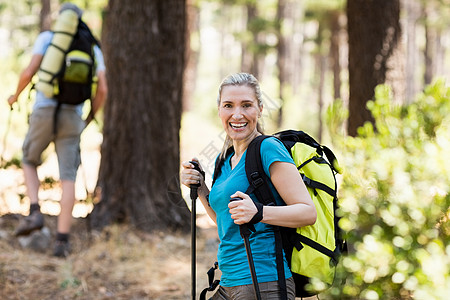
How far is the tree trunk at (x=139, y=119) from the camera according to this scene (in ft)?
19.2

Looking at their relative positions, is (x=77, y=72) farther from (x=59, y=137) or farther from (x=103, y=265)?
(x=103, y=265)

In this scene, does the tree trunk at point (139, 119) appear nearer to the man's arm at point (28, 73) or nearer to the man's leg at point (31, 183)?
the man's leg at point (31, 183)

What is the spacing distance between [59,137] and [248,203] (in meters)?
3.42

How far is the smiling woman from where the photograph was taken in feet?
7.30

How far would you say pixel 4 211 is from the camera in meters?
6.20

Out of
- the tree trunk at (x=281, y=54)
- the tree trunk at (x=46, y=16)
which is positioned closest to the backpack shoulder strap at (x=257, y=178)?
the tree trunk at (x=46, y=16)

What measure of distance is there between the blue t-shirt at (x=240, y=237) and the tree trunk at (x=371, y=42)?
372cm

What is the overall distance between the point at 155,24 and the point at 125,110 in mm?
1010

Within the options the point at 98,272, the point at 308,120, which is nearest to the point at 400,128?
the point at 98,272

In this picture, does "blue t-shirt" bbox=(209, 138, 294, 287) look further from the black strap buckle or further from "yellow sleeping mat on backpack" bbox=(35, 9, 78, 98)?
"yellow sleeping mat on backpack" bbox=(35, 9, 78, 98)

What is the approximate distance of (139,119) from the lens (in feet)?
19.3

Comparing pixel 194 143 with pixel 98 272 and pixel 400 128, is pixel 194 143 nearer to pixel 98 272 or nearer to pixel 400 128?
pixel 98 272

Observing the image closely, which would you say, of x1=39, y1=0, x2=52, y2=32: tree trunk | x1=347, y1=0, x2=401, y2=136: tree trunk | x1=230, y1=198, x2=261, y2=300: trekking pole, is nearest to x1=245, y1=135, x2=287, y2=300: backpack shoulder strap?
x1=230, y1=198, x2=261, y2=300: trekking pole

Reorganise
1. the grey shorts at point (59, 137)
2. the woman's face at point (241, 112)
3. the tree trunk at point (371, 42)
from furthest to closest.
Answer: the tree trunk at point (371, 42) → the grey shorts at point (59, 137) → the woman's face at point (241, 112)
